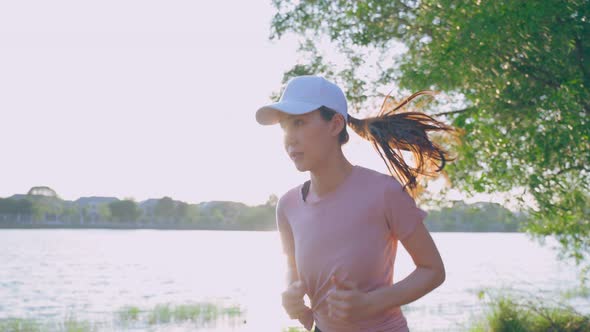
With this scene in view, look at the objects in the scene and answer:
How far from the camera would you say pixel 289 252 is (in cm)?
315

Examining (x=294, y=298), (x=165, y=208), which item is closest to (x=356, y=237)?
(x=294, y=298)

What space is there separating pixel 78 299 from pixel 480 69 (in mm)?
20384

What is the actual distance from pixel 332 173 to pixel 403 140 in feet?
1.27

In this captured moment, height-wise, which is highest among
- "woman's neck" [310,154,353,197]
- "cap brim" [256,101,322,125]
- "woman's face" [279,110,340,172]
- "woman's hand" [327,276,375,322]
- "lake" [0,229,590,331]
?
"cap brim" [256,101,322,125]

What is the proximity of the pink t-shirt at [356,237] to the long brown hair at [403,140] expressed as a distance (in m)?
0.23

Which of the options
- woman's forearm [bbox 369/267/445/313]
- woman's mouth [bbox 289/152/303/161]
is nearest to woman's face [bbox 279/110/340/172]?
woman's mouth [bbox 289/152/303/161]

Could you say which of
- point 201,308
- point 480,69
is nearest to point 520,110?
point 480,69

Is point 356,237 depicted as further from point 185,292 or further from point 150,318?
point 185,292

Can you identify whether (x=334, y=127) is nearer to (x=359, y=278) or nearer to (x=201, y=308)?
(x=359, y=278)

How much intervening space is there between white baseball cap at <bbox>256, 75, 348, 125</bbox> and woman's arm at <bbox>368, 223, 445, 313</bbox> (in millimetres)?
556

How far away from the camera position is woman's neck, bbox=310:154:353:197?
287 centimetres

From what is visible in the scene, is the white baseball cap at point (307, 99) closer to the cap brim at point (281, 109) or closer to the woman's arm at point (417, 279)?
the cap brim at point (281, 109)

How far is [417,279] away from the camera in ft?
8.68

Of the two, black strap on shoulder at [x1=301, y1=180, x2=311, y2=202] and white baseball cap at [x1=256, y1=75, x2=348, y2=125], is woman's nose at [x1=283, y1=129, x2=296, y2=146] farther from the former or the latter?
black strap on shoulder at [x1=301, y1=180, x2=311, y2=202]
